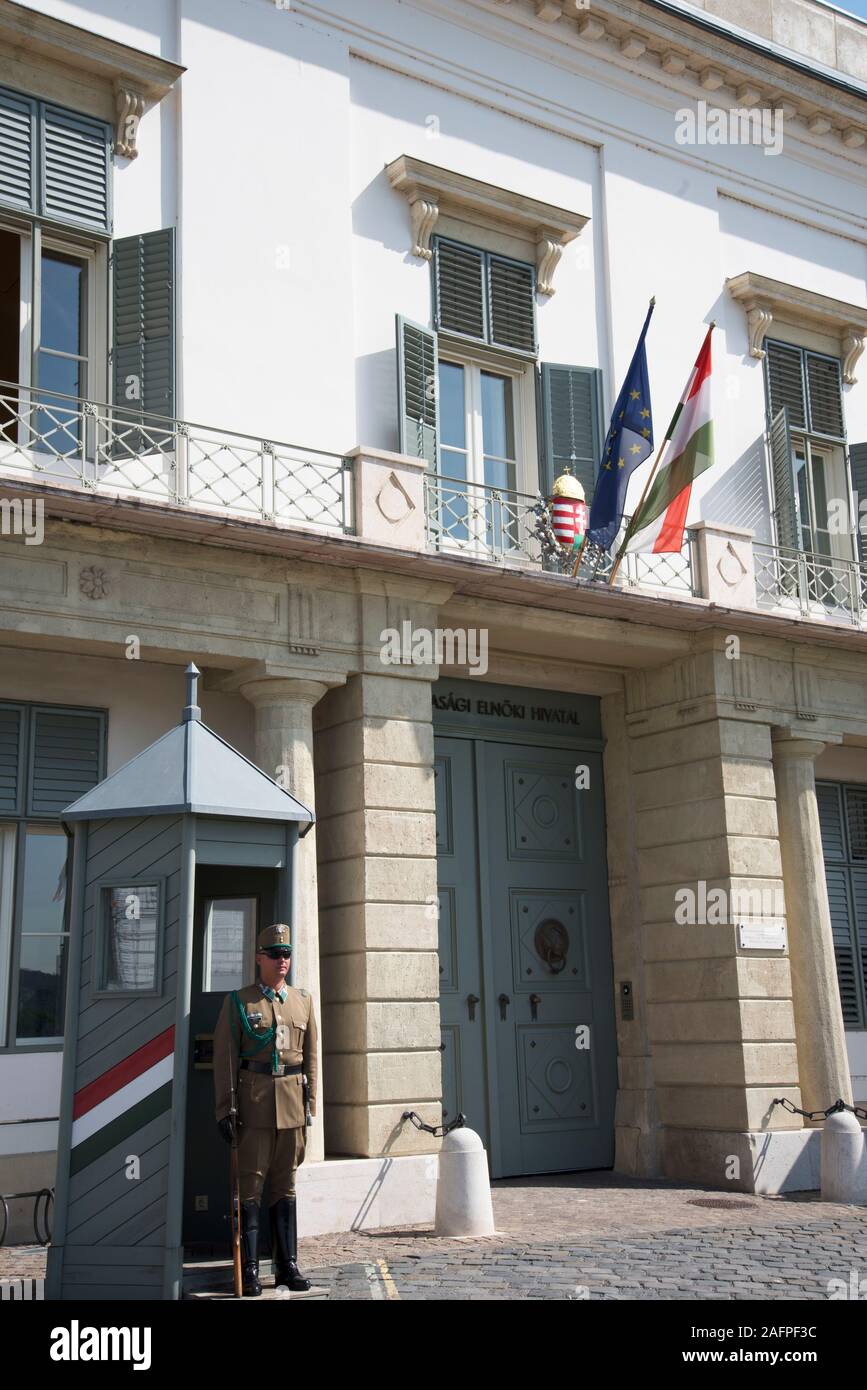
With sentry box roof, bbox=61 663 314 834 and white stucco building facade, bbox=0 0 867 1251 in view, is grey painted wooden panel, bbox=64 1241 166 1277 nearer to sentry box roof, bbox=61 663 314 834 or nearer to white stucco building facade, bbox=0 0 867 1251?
sentry box roof, bbox=61 663 314 834

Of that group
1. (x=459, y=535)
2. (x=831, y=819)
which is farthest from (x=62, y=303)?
(x=831, y=819)

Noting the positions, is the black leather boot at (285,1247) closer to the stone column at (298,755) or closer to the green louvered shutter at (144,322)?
the stone column at (298,755)

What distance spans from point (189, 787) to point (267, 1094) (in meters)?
1.80

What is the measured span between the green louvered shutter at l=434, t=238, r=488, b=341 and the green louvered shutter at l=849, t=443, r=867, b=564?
5.28 metres

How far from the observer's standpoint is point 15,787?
11734mm

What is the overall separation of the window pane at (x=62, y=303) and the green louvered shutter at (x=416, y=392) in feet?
9.52

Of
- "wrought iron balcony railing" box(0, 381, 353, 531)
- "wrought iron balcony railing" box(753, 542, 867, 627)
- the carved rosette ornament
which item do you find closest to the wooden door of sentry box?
the carved rosette ornament

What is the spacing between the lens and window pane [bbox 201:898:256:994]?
9781 millimetres

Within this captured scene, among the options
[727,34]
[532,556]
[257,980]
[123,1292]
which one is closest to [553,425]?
[532,556]

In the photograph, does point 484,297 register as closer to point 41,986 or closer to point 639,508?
point 639,508

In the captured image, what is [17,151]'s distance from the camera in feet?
39.3

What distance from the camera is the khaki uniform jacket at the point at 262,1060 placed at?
833 centimetres

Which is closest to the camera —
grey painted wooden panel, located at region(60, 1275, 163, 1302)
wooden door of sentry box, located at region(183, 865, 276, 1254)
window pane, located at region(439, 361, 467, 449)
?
grey painted wooden panel, located at region(60, 1275, 163, 1302)

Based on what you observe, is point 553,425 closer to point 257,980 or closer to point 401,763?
point 401,763
